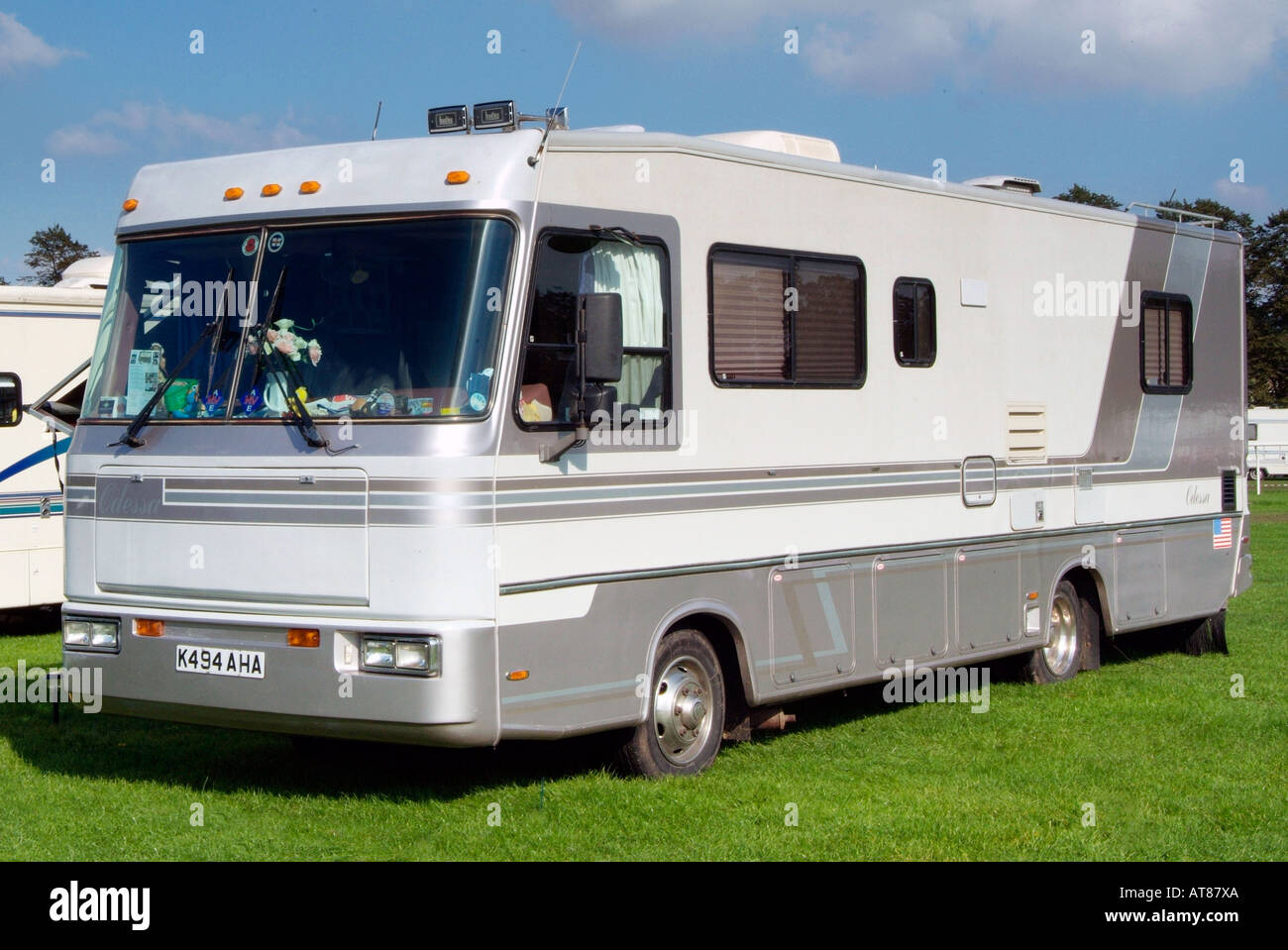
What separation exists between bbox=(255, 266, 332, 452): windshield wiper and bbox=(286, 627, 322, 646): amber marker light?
0.85m

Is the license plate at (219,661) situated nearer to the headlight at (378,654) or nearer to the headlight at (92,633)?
the headlight at (92,633)

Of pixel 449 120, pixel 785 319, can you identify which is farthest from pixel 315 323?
pixel 785 319

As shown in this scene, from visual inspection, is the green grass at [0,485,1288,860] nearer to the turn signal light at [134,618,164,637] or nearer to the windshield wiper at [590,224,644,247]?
the turn signal light at [134,618,164,637]

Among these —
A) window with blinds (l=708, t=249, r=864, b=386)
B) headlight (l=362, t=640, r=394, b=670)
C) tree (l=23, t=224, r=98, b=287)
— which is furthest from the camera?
tree (l=23, t=224, r=98, b=287)

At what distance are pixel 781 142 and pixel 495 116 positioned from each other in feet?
7.41

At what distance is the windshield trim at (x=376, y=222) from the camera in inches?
289

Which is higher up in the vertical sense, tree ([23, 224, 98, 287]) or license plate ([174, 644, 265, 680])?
tree ([23, 224, 98, 287])

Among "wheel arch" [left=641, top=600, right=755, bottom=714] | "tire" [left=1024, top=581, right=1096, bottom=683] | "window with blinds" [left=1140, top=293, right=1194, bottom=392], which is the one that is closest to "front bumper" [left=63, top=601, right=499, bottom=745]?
"wheel arch" [left=641, top=600, right=755, bottom=714]

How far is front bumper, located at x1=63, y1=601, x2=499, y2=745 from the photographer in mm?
7223

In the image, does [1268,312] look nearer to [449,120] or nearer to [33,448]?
[33,448]

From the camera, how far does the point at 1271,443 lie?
2253 inches

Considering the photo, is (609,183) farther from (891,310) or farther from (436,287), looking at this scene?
(891,310)
